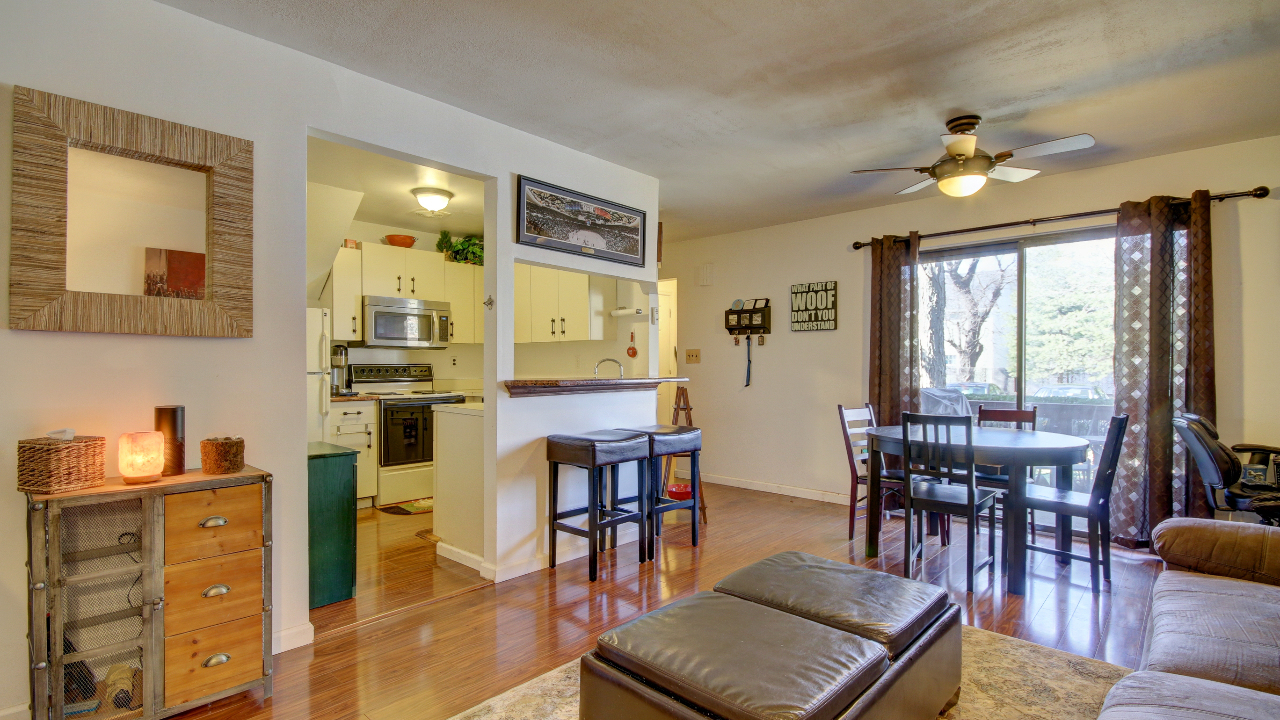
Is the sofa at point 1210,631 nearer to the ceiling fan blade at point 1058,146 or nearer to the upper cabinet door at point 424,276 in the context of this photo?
the ceiling fan blade at point 1058,146

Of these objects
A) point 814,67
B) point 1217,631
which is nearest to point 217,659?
point 1217,631

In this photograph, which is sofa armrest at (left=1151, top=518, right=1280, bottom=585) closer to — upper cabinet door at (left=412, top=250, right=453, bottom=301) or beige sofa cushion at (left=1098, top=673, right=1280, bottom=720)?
beige sofa cushion at (left=1098, top=673, right=1280, bottom=720)

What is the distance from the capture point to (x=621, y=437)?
336 centimetres

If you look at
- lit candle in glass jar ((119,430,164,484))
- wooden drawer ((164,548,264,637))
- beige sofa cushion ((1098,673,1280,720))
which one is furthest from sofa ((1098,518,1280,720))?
lit candle in glass jar ((119,430,164,484))

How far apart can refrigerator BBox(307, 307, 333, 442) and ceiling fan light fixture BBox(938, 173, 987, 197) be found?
4.38 metres

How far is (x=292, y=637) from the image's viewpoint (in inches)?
94.9

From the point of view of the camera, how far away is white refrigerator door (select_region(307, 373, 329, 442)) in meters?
4.48

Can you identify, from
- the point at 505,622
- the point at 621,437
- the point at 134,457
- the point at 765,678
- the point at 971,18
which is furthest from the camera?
the point at 621,437

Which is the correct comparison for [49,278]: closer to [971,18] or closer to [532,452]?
[532,452]

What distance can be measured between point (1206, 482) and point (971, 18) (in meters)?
2.70

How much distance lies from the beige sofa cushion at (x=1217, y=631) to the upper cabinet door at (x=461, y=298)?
5277 millimetres

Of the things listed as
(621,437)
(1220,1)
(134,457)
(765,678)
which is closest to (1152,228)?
(1220,1)

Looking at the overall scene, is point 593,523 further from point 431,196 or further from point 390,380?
point 390,380

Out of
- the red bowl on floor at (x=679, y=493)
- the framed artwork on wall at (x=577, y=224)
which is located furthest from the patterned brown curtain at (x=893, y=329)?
the framed artwork on wall at (x=577, y=224)
